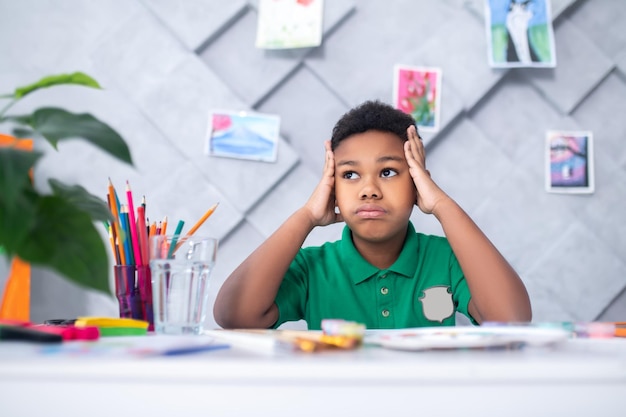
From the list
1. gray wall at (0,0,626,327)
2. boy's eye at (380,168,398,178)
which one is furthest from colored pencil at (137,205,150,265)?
gray wall at (0,0,626,327)

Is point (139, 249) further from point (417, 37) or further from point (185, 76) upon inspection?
point (417, 37)

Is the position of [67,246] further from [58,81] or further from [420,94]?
[420,94]

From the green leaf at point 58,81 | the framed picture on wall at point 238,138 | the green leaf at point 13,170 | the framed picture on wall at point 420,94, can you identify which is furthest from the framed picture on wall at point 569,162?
the green leaf at point 13,170

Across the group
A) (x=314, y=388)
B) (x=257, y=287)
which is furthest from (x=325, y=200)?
(x=314, y=388)

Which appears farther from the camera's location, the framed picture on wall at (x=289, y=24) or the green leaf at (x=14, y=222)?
the framed picture on wall at (x=289, y=24)

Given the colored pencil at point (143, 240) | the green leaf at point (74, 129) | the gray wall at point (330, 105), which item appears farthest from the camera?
the gray wall at point (330, 105)

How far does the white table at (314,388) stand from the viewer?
1.12 feet

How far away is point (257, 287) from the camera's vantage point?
0.98 metres

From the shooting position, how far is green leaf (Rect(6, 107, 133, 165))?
457 mm

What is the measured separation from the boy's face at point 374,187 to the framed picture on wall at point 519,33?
575 millimetres

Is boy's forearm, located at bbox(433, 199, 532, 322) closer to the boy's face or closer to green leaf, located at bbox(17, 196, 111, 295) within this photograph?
the boy's face

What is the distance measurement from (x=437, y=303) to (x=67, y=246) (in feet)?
2.38

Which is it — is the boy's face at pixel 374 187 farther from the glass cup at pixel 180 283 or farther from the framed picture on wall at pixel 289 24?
the framed picture on wall at pixel 289 24

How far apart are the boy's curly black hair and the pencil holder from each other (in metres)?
0.50
